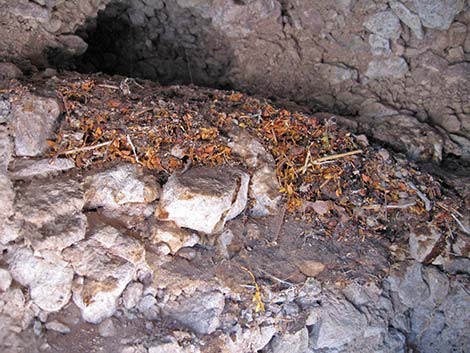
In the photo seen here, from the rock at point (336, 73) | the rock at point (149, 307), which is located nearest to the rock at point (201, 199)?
the rock at point (149, 307)

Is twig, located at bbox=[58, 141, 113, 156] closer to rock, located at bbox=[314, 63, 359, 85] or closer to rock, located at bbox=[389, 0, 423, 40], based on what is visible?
rock, located at bbox=[314, 63, 359, 85]

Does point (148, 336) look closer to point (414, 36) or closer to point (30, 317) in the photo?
point (30, 317)

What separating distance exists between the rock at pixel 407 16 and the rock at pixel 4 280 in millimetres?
2545

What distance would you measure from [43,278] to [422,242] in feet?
5.83

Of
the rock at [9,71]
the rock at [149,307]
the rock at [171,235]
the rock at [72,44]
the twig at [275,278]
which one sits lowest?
the rock at [149,307]

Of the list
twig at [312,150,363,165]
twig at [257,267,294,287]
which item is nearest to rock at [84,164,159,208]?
twig at [257,267,294,287]

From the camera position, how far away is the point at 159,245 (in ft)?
6.81

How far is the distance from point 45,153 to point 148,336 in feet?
2.99

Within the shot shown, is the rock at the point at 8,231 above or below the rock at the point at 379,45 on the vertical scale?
below

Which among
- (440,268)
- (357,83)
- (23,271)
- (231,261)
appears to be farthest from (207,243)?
(357,83)

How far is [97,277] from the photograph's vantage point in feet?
6.23

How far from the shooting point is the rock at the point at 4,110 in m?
2.11

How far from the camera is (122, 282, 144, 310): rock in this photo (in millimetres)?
1940

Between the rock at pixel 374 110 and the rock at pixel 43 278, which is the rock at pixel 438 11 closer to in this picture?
the rock at pixel 374 110
